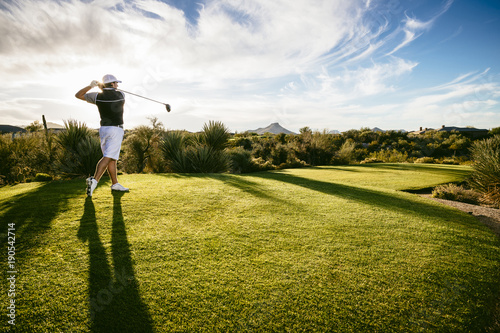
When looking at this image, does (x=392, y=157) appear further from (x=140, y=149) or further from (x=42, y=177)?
(x=42, y=177)

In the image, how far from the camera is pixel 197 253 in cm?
248

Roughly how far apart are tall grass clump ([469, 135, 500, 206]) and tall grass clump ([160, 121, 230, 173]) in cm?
853

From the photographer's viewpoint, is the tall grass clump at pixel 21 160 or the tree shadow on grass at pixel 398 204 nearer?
the tree shadow on grass at pixel 398 204

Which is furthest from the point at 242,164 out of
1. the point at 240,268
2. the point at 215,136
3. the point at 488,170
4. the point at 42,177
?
the point at 240,268

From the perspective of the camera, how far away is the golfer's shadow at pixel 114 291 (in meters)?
1.59

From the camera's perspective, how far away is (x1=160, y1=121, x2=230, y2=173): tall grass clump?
832cm

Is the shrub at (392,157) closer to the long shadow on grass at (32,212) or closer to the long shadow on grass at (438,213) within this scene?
the long shadow on grass at (438,213)

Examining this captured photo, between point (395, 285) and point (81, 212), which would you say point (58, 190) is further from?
point (395, 285)

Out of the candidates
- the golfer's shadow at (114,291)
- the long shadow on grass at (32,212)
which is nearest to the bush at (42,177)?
the long shadow on grass at (32,212)

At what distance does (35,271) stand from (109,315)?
1.00 m

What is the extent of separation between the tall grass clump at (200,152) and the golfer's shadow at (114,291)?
5689mm

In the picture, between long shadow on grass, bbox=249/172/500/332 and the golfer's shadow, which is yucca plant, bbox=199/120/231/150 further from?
the golfer's shadow

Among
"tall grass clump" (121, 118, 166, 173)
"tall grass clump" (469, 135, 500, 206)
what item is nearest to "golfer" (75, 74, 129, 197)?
"tall grass clump" (121, 118, 166, 173)

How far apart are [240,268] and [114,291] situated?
1110 millimetres
